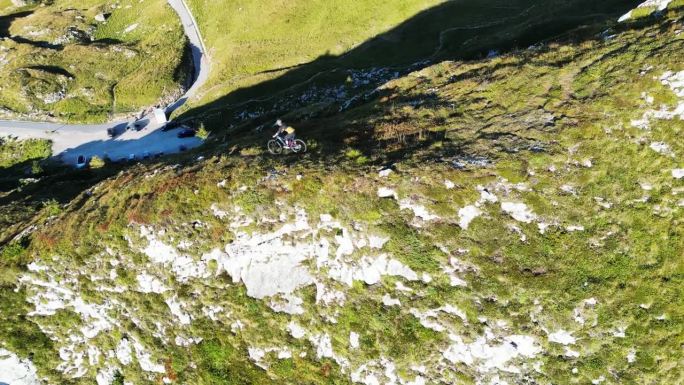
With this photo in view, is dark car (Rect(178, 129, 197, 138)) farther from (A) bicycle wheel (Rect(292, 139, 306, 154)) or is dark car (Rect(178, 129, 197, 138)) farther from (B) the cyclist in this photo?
(A) bicycle wheel (Rect(292, 139, 306, 154))

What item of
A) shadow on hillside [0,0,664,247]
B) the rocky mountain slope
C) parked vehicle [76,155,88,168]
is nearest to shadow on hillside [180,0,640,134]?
shadow on hillside [0,0,664,247]

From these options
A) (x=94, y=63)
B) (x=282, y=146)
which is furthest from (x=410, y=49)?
(x=94, y=63)

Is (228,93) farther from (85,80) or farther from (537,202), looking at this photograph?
(537,202)

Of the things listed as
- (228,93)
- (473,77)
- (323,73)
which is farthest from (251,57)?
(473,77)

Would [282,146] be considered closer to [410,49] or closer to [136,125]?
[410,49]

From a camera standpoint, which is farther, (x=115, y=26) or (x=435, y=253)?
(x=115, y=26)

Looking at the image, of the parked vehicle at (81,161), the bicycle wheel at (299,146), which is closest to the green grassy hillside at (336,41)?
the parked vehicle at (81,161)
